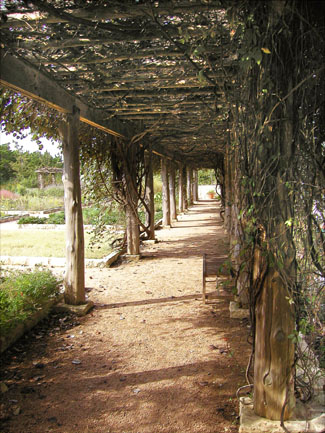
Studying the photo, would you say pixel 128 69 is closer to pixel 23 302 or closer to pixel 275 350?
pixel 23 302

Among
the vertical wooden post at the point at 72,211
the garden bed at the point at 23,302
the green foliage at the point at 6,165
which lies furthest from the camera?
the green foliage at the point at 6,165

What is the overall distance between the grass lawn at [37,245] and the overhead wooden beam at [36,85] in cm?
367

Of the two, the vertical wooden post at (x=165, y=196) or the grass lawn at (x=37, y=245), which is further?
the vertical wooden post at (x=165, y=196)

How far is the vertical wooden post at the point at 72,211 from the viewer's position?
469 cm

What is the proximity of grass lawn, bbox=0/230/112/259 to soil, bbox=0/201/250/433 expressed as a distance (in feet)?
8.44

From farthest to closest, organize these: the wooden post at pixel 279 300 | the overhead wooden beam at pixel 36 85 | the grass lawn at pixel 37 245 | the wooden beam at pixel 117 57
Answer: the grass lawn at pixel 37 245 → the wooden beam at pixel 117 57 → the overhead wooden beam at pixel 36 85 → the wooden post at pixel 279 300

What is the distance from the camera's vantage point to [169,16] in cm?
287

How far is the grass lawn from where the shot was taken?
7.95m

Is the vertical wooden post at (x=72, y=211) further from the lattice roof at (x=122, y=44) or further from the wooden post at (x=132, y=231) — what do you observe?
the wooden post at (x=132, y=231)

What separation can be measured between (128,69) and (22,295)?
9.03 feet

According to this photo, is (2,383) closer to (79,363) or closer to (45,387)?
(45,387)

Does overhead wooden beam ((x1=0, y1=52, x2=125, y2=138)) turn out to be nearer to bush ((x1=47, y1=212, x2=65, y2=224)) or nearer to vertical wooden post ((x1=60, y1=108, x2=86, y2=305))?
vertical wooden post ((x1=60, y1=108, x2=86, y2=305))

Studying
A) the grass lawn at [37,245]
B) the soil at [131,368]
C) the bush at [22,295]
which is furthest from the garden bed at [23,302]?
the grass lawn at [37,245]

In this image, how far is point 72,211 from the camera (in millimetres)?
4719
